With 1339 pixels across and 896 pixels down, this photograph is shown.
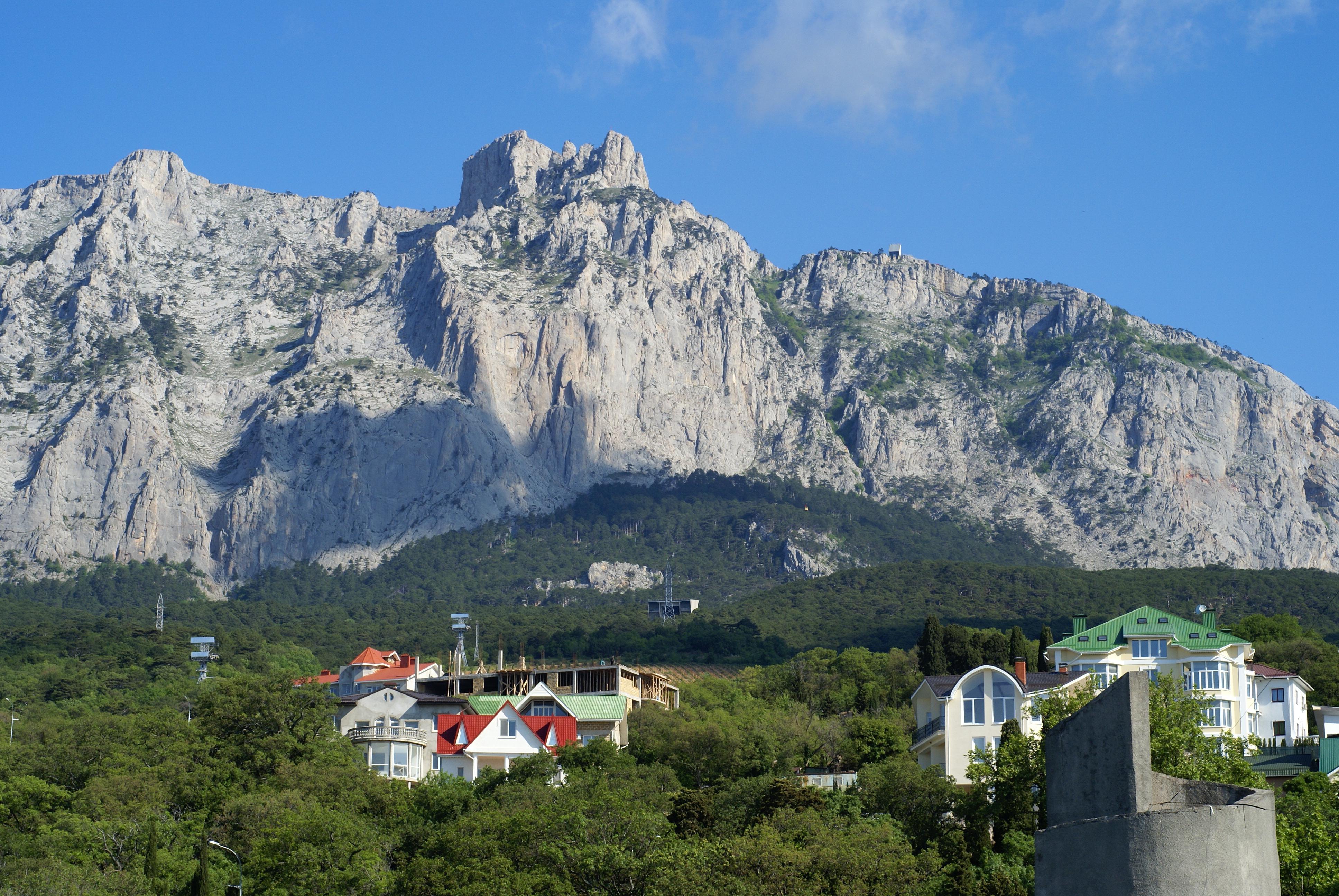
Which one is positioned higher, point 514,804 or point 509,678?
point 509,678

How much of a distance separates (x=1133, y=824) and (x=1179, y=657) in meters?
75.4

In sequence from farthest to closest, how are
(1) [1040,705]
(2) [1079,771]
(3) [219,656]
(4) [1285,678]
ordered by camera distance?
(3) [219,656] < (4) [1285,678] < (1) [1040,705] < (2) [1079,771]

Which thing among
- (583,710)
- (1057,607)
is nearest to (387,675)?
(583,710)

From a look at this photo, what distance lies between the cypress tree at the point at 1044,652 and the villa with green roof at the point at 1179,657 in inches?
346

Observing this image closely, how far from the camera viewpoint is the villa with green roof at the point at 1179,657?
80.8 metres

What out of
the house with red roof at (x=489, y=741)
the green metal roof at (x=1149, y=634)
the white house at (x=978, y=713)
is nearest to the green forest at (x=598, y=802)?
the white house at (x=978, y=713)

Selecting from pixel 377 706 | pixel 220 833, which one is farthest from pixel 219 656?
pixel 220 833

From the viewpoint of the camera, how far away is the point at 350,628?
189 m

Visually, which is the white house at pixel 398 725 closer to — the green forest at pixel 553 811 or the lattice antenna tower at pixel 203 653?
the green forest at pixel 553 811

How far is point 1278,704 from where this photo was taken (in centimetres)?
8369

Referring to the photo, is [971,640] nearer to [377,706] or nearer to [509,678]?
[509,678]

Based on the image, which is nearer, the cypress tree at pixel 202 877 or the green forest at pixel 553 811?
the green forest at pixel 553 811

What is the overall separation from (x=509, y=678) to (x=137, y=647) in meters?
66.6

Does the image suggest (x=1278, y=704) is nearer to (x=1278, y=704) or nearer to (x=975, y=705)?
(x=1278, y=704)
